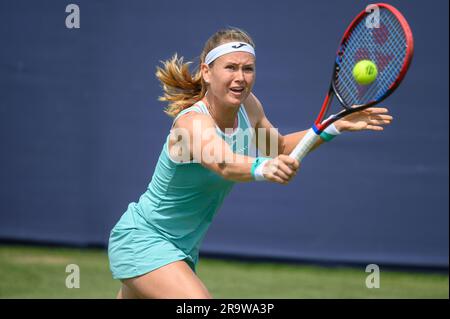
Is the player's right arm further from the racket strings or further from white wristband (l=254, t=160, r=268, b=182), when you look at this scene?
the racket strings

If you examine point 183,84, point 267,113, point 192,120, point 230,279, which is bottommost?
point 230,279

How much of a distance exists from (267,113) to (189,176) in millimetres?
2852

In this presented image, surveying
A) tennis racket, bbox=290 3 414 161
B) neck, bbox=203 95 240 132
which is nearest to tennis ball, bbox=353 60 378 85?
tennis racket, bbox=290 3 414 161

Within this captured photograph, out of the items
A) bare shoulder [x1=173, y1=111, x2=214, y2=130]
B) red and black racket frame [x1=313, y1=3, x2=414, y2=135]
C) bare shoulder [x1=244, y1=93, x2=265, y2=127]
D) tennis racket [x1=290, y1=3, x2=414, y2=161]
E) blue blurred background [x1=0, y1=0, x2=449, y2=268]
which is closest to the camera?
red and black racket frame [x1=313, y1=3, x2=414, y2=135]

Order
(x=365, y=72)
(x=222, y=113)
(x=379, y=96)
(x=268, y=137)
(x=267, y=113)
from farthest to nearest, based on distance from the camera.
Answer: (x=267, y=113), (x=268, y=137), (x=222, y=113), (x=365, y=72), (x=379, y=96)

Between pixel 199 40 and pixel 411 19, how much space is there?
1.61 meters

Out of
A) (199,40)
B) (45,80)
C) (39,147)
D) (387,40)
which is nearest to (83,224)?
(39,147)

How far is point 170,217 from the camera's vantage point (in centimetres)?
320

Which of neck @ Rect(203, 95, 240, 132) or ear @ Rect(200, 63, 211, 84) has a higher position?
ear @ Rect(200, 63, 211, 84)

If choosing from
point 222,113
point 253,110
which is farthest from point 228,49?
point 253,110

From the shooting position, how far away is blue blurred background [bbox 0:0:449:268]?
571cm

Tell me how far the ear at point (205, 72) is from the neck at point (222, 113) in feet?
0.24

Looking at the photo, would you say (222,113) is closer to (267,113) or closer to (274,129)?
(274,129)

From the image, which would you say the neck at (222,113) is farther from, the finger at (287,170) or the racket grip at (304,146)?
the finger at (287,170)
